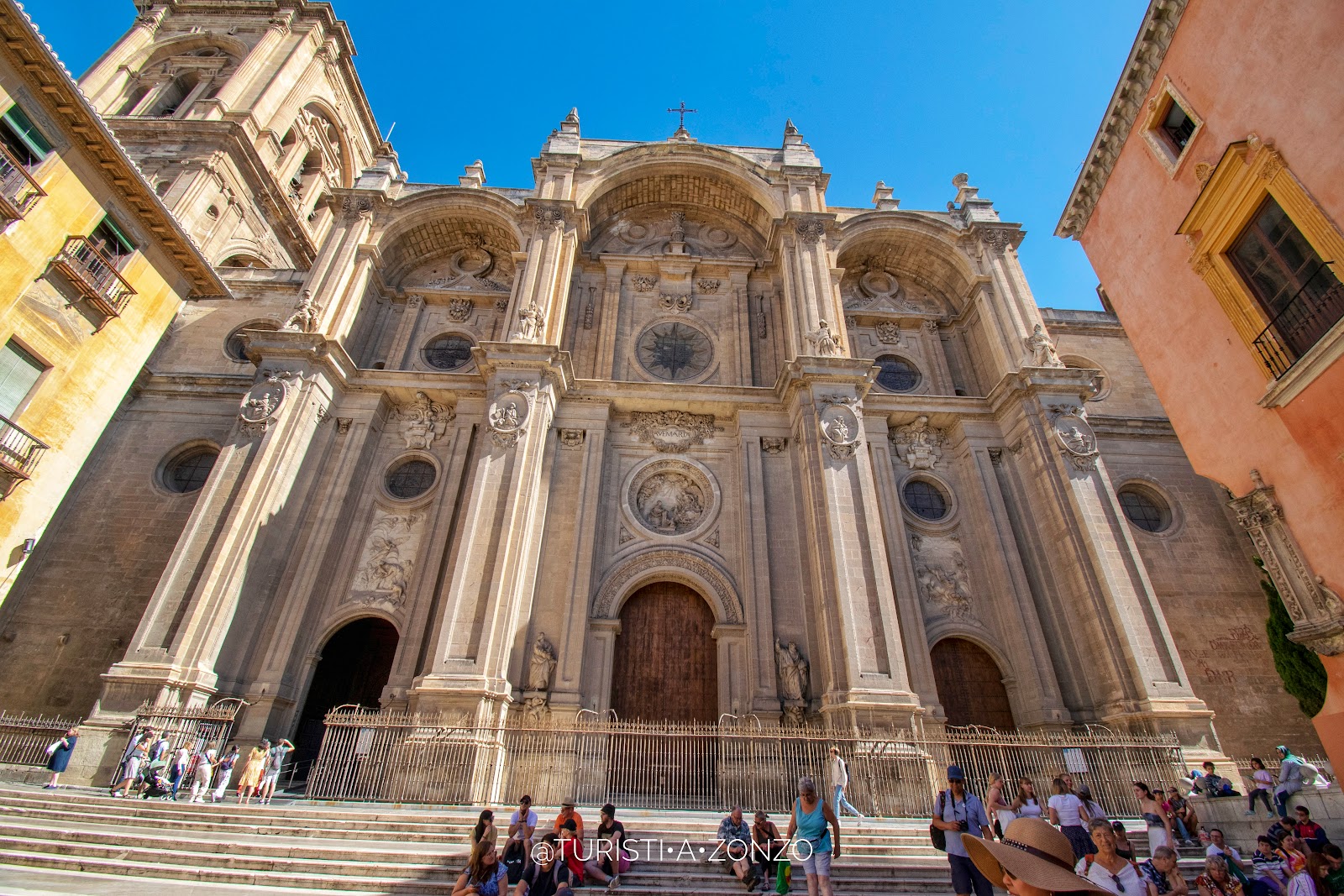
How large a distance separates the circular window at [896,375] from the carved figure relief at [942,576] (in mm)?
5240

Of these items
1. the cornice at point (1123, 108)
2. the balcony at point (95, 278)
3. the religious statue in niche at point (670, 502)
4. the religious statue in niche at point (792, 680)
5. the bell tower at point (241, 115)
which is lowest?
the religious statue in niche at point (792, 680)

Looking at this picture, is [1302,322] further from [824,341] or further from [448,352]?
[448,352]

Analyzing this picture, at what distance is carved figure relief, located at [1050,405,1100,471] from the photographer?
15.6m

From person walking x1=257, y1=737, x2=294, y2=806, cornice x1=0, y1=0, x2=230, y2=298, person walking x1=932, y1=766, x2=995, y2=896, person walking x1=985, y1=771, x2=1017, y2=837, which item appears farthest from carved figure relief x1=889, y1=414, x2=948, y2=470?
cornice x1=0, y1=0, x2=230, y2=298

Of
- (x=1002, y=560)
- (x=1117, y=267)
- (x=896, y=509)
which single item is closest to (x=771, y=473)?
(x=896, y=509)

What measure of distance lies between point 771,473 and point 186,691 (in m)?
13.4

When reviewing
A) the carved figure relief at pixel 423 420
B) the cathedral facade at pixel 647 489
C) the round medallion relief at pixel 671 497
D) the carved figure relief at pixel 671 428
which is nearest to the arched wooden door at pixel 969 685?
the cathedral facade at pixel 647 489

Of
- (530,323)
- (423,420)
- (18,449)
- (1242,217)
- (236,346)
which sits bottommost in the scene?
(18,449)

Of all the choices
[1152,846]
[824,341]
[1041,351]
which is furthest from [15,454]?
[1041,351]

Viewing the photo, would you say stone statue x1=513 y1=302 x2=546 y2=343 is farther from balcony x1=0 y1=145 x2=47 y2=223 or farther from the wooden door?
balcony x1=0 y1=145 x2=47 y2=223

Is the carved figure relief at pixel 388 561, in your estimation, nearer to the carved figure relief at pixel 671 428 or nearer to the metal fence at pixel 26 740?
the metal fence at pixel 26 740

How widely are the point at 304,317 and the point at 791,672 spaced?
15196 millimetres

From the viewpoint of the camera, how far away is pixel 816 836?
598 cm

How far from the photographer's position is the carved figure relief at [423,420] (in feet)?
57.9
